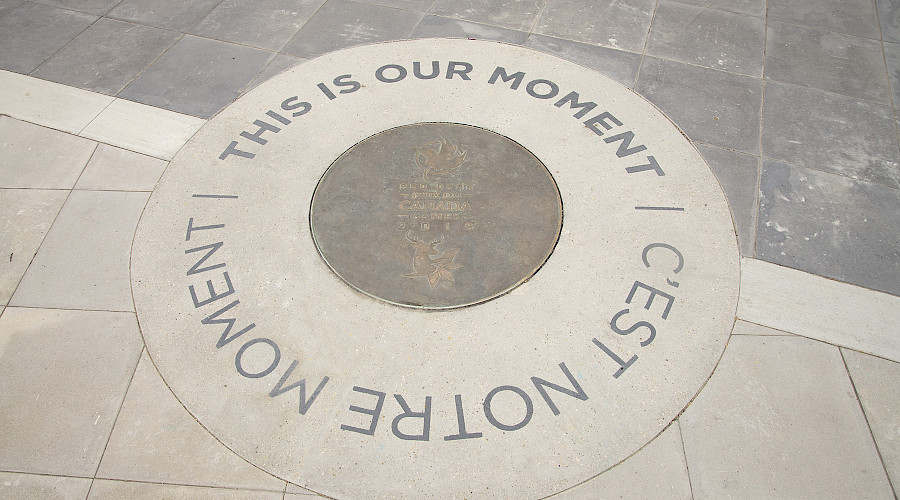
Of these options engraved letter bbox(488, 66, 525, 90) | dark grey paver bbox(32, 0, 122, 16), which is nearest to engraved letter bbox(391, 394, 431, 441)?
engraved letter bbox(488, 66, 525, 90)

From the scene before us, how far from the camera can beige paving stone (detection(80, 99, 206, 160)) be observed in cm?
505

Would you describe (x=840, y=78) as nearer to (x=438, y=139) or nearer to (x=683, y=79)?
(x=683, y=79)

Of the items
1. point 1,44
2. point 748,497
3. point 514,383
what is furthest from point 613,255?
point 1,44

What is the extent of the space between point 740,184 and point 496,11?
323 cm

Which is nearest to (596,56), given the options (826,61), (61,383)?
(826,61)

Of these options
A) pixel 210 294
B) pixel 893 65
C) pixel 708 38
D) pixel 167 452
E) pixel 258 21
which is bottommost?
pixel 167 452

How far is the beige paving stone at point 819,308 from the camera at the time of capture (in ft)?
12.9

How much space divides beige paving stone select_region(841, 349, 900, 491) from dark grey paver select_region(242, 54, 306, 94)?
5246 mm

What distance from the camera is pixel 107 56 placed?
5891mm

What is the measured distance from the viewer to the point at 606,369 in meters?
3.71

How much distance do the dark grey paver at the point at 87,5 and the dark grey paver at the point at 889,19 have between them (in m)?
A: 8.45

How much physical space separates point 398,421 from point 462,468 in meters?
0.47

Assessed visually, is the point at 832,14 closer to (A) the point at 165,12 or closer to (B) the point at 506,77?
(B) the point at 506,77

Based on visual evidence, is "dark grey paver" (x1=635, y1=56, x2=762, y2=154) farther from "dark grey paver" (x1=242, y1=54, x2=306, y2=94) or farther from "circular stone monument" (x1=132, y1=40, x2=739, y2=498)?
"dark grey paver" (x1=242, y1=54, x2=306, y2=94)
